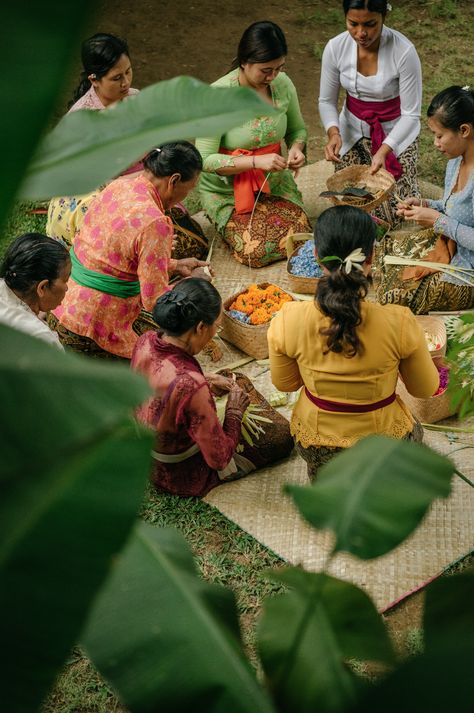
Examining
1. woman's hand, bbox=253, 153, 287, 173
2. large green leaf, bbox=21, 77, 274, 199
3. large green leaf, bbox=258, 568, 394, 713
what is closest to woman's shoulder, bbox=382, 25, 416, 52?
woman's hand, bbox=253, 153, 287, 173

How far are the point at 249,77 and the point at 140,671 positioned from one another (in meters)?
3.42

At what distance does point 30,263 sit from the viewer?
263cm

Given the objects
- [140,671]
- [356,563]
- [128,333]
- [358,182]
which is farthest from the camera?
[358,182]

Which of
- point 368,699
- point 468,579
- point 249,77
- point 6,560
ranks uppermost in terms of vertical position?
point 6,560

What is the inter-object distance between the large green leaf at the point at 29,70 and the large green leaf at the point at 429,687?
1.30 ft

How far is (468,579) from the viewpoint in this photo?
801mm

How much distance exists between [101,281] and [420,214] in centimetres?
139

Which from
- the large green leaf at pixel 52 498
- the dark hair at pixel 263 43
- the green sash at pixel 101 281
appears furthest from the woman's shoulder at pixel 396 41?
the large green leaf at pixel 52 498

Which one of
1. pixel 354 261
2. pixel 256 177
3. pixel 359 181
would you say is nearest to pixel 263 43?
pixel 256 177

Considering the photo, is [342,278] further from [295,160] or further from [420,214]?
[295,160]

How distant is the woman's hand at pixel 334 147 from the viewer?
13.3ft

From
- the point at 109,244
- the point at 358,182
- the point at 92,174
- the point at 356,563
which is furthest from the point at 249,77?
the point at 92,174

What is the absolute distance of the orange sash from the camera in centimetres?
389

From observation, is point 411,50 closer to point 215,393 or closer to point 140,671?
point 215,393
